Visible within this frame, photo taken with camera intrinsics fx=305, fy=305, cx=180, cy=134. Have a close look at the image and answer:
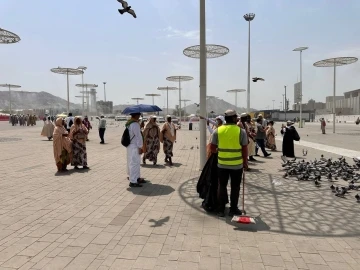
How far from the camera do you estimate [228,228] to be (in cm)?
408

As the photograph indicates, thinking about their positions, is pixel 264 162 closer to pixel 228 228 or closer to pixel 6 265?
pixel 228 228

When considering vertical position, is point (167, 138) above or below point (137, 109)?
below

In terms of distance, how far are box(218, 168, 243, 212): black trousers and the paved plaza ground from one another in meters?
0.30

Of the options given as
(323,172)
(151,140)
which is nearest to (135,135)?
(151,140)

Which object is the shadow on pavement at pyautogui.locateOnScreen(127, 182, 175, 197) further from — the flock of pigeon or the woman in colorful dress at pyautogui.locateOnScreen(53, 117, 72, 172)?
the flock of pigeon

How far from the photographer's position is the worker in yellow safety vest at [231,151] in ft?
14.3

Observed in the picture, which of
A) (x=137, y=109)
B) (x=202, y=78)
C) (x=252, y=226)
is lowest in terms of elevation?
(x=252, y=226)

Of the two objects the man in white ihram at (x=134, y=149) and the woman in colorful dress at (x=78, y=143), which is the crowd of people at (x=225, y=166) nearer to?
the man in white ihram at (x=134, y=149)

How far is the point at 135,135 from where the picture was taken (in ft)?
21.1

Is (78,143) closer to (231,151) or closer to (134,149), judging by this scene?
(134,149)

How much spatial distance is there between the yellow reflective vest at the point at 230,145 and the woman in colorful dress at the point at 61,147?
17.0 ft

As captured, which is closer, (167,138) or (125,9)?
(125,9)

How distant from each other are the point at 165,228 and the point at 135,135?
278cm

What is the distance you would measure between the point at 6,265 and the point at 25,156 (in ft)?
29.9
